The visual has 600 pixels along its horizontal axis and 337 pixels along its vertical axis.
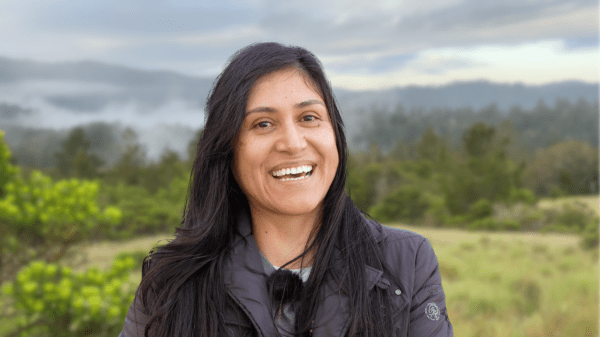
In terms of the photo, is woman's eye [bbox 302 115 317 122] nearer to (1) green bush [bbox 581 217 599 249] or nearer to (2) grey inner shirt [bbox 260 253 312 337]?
(2) grey inner shirt [bbox 260 253 312 337]

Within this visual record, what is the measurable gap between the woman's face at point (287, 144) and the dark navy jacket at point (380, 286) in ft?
1.02

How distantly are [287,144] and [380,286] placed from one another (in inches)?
26.2

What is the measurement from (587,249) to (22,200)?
12748mm

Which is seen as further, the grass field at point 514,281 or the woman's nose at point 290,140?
the grass field at point 514,281

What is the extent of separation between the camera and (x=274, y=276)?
1876 millimetres

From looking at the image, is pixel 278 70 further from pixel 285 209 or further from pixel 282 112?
pixel 285 209

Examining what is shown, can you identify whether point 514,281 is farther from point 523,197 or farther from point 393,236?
point 393,236

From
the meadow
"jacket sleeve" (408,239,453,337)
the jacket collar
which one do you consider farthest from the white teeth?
the meadow

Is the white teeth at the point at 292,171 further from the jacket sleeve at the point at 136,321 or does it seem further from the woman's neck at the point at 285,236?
the jacket sleeve at the point at 136,321

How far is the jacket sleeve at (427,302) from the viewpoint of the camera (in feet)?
5.80

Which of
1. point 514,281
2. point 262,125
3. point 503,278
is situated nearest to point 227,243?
point 262,125

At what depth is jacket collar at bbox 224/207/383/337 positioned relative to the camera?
1736 mm

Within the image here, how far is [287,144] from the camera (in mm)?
1719

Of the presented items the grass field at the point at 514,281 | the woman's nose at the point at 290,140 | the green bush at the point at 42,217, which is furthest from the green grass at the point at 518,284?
the woman's nose at the point at 290,140
